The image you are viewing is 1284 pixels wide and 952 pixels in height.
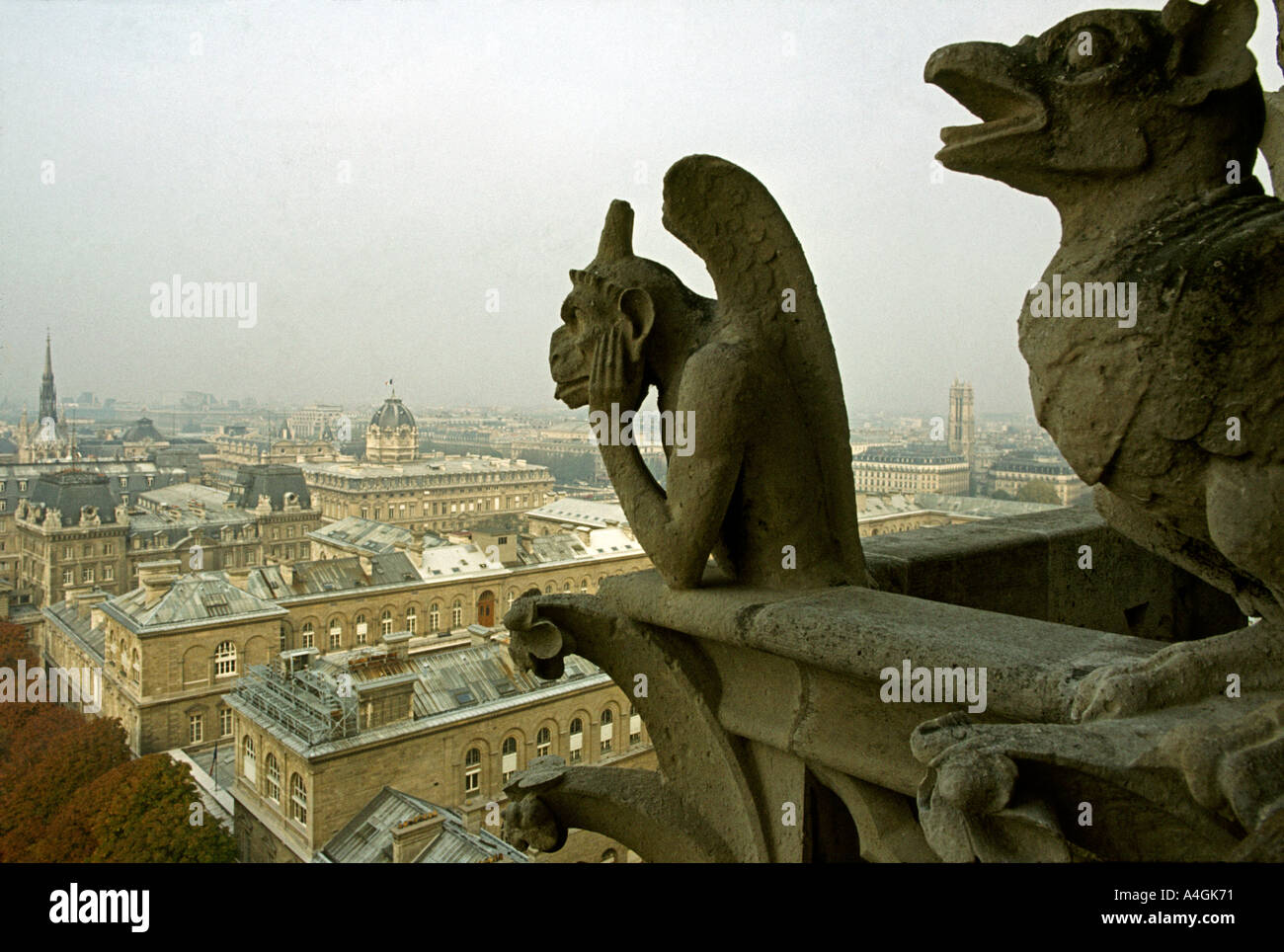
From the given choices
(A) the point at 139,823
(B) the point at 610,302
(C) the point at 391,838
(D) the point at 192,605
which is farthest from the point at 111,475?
(B) the point at 610,302

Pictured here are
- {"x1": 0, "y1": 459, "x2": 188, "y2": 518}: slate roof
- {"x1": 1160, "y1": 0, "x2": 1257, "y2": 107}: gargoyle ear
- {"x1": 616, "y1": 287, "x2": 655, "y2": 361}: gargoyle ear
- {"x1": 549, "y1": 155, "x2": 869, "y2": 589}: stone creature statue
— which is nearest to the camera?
{"x1": 1160, "y1": 0, "x2": 1257, "y2": 107}: gargoyle ear

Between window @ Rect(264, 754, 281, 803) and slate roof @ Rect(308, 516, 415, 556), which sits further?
slate roof @ Rect(308, 516, 415, 556)

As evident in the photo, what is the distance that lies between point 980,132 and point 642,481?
1.02 metres

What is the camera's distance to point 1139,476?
1.31 metres

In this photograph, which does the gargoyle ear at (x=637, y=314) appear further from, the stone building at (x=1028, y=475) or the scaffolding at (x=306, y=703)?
the scaffolding at (x=306, y=703)

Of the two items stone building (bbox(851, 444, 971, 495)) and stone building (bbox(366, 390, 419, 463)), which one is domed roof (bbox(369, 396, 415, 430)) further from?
stone building (bbox(851, 444, 971, 495))

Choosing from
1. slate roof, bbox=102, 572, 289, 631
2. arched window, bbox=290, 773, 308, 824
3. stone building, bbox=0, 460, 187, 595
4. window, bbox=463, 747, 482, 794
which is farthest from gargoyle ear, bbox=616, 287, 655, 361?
stone building, bbox=0, 460, 187, 595

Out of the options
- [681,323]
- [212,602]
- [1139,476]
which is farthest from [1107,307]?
[212,602]

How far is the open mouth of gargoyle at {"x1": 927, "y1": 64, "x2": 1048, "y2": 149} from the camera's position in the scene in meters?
1.41

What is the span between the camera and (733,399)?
190 centimetres

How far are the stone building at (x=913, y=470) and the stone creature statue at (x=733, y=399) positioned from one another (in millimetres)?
11407

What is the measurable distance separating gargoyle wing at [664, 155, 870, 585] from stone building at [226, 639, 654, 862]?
11.2 metres

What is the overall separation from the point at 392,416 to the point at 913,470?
1219 inches
